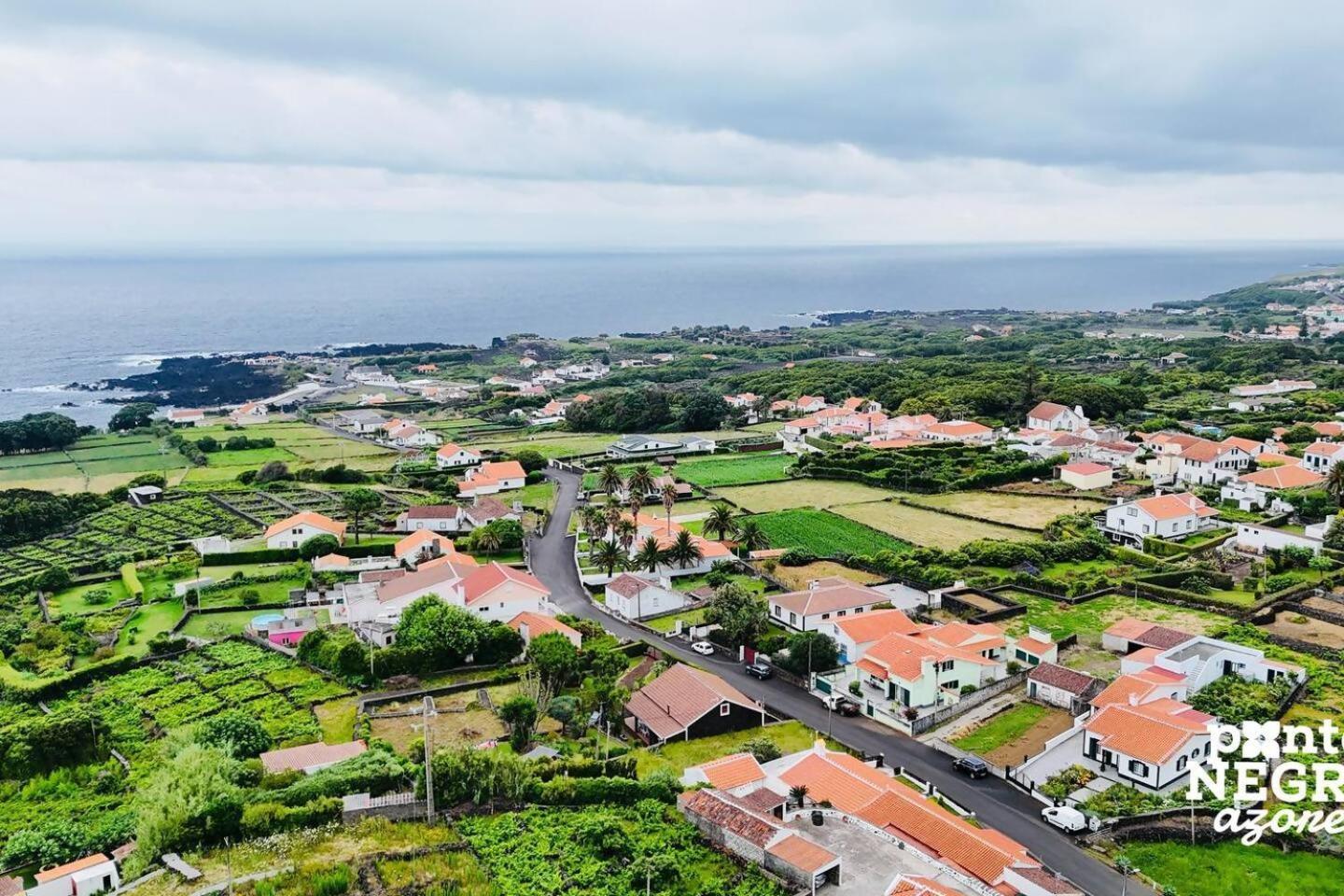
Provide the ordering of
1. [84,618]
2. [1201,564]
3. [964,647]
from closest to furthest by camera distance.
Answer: [964,647] < [84,618] < [1201,564]

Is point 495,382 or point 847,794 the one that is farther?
point 495,382

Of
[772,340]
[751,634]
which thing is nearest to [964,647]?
[751,634]

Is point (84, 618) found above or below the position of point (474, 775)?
below

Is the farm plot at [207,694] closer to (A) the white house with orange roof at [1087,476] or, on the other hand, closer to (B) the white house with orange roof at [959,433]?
(A) the white house with orange roof at [1087,476]

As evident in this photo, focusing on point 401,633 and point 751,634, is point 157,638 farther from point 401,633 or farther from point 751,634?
point 751,634

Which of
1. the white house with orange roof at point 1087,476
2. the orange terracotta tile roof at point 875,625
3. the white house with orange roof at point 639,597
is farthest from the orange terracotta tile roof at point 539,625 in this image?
the white house with orange roof at point 1087,476

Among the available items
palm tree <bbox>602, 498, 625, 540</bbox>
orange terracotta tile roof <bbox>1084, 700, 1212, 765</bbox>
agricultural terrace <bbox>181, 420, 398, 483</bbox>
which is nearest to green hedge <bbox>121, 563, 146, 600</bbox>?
agricultural terrace <bbox>181, 420, 398, 483</bbox>

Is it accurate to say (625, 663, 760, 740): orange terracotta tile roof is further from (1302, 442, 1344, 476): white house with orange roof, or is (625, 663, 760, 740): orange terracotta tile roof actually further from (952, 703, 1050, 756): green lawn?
(1302, 442, 1344, 476): white house with orange roof
